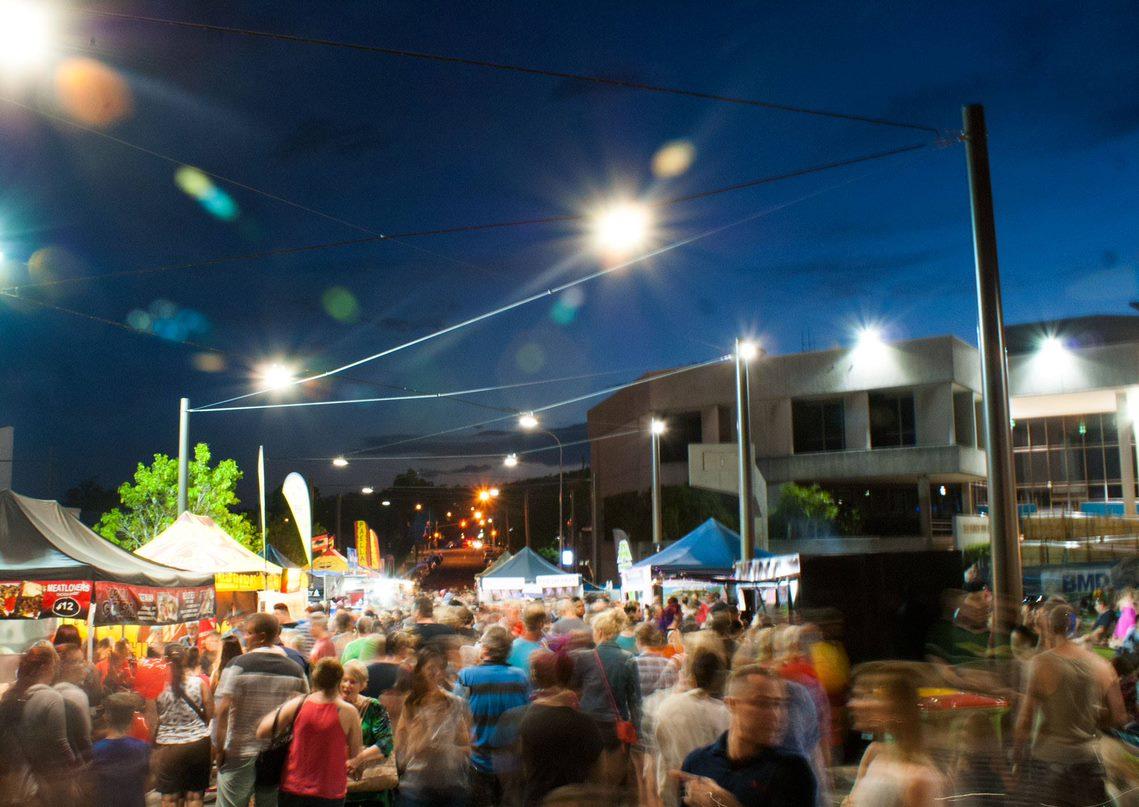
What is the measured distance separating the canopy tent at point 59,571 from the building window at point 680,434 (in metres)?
44.4

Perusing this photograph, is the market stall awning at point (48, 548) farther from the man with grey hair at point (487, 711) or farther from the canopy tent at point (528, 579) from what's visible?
the canopy tent at point (528, 579)

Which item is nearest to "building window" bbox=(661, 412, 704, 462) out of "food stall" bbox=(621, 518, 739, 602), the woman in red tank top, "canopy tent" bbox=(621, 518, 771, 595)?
"food stall" bbox=(621, 518, 739, 602)

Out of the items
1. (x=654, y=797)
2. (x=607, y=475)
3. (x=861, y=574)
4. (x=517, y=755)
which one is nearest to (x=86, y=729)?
(x=517, y=755)

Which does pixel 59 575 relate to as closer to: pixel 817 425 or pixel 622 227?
pixel 622 227

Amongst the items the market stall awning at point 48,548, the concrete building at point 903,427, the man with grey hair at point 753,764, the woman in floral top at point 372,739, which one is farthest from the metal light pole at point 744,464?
the concrete building at point 903,427

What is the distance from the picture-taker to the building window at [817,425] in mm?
51344

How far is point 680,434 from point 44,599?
151 ft

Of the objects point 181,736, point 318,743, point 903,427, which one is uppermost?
point 903,427

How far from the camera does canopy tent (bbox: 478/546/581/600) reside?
96.3 ft

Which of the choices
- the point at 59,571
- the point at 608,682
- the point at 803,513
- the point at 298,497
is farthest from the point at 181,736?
the point at 803,513

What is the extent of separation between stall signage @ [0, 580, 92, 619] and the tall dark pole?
9.55m

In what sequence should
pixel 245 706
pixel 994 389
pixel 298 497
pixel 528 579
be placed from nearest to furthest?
pixel 245 706, pixel 994 389, pixel 298 497, pixel 528 579

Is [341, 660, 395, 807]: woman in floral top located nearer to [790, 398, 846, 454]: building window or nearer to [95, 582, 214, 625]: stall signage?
[95, 582, 214, 625]: stall signage

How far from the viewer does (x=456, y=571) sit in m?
108
